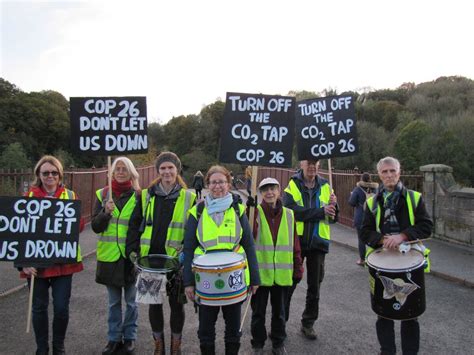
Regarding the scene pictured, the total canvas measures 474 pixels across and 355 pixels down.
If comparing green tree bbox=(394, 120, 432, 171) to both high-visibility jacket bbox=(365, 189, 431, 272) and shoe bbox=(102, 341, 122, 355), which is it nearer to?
high-visibility jacket bbox=(365, 189, 431, 272)

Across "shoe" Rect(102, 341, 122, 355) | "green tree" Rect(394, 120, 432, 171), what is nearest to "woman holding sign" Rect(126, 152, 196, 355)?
"shoe" Rect(102, 341, 122, 355)

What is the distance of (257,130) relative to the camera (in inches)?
180

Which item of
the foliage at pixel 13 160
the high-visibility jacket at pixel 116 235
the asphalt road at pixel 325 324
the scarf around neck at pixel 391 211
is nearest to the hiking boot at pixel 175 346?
the asphalt road at pixel 325 324

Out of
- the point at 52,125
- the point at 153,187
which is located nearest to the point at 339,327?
the point at 153,187

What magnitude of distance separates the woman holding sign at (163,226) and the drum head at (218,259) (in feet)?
1.54

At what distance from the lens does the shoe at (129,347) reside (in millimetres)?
4109

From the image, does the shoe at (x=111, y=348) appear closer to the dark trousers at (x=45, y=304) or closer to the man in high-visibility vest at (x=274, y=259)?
the dark trousers at (x=45, y=304)

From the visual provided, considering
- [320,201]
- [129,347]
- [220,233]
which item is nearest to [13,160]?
[129,347]

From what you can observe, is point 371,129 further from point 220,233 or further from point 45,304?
point 45,304

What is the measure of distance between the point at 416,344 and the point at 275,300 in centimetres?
131

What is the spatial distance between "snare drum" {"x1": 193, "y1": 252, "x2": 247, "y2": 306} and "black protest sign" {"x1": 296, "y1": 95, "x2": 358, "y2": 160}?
6.37ft

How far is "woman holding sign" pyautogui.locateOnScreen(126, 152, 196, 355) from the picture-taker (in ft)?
12.5

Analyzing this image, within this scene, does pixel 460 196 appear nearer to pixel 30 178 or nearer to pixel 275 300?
pixel 275 300

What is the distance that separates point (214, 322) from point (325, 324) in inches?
83.1
